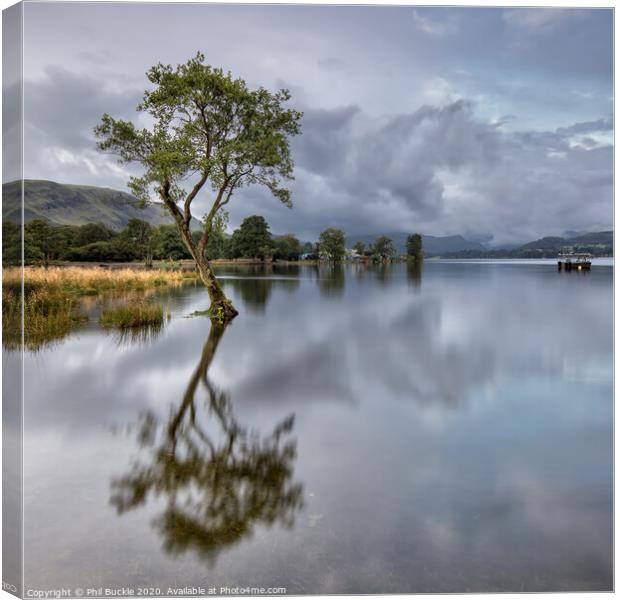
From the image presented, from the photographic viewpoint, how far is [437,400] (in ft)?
25.1

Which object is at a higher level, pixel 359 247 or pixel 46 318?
pixel 359 247

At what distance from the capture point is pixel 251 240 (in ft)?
82.6

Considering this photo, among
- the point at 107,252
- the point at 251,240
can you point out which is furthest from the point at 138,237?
the point at 251,240

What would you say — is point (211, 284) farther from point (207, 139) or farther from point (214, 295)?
point (207, 139)

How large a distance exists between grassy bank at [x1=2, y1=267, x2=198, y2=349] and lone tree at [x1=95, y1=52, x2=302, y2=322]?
414cm

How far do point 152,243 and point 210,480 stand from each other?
42599 mm

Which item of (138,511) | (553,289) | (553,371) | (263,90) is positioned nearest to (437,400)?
(553,371)

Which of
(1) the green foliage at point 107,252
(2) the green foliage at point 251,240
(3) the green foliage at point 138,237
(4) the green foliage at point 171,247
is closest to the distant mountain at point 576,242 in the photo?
(2) the green foliage at point 251,240

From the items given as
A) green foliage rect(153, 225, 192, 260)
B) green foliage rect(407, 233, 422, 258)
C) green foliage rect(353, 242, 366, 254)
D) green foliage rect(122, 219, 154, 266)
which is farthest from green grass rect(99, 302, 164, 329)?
green foliage rect(153, 225, 192, 260)

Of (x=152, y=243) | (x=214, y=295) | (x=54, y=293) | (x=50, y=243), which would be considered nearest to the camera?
(x=54, y=293)

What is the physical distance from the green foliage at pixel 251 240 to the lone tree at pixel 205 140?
6.27 metres

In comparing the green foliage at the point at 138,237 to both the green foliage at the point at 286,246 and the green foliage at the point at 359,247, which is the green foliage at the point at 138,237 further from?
the green foliage at the point at 359,247

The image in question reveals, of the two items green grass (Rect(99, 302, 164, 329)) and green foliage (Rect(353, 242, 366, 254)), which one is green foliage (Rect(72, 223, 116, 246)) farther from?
green grass (Rect(99, 302, 164, 329))

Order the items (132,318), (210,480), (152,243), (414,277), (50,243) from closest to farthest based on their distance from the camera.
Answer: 1. (210,480)
2. (132,318)
3. (50,243)
4. (414,277)
5. (152,243)
